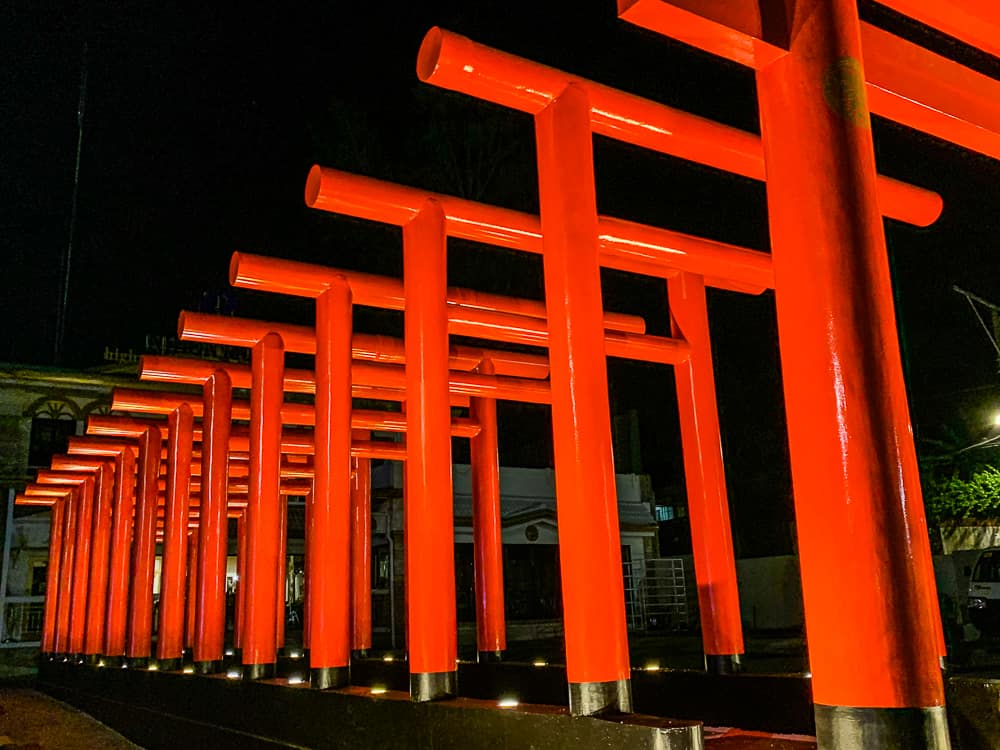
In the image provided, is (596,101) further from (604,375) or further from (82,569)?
(82,569)

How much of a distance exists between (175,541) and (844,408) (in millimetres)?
8252

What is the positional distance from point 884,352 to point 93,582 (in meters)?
12.7

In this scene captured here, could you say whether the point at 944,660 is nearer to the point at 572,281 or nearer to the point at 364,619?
the point at 572,281

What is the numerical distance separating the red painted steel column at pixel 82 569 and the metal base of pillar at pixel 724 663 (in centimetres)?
1091

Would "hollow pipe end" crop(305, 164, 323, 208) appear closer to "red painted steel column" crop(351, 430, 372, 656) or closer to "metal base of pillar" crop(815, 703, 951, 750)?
"metal base of pillar" crop(815, 703, 951, 750)

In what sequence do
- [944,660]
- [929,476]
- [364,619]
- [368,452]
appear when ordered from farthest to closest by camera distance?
1. [929,476]
2. [364,619]
3. [368,452]
4. [944,660]

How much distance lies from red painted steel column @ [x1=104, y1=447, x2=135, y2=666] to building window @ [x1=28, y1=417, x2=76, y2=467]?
8715 mm

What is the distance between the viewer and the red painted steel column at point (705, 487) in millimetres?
5836

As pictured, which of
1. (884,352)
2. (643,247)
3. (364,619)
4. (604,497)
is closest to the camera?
(884,352)

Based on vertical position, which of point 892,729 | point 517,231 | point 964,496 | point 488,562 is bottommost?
point 892,729

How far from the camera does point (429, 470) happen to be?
479 cm

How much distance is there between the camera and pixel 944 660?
4.44 metres

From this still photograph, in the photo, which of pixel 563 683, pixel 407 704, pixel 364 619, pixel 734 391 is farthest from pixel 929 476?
pixel 407 704

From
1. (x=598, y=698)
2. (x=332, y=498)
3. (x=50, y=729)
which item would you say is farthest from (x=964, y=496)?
(x=50, y=729)
